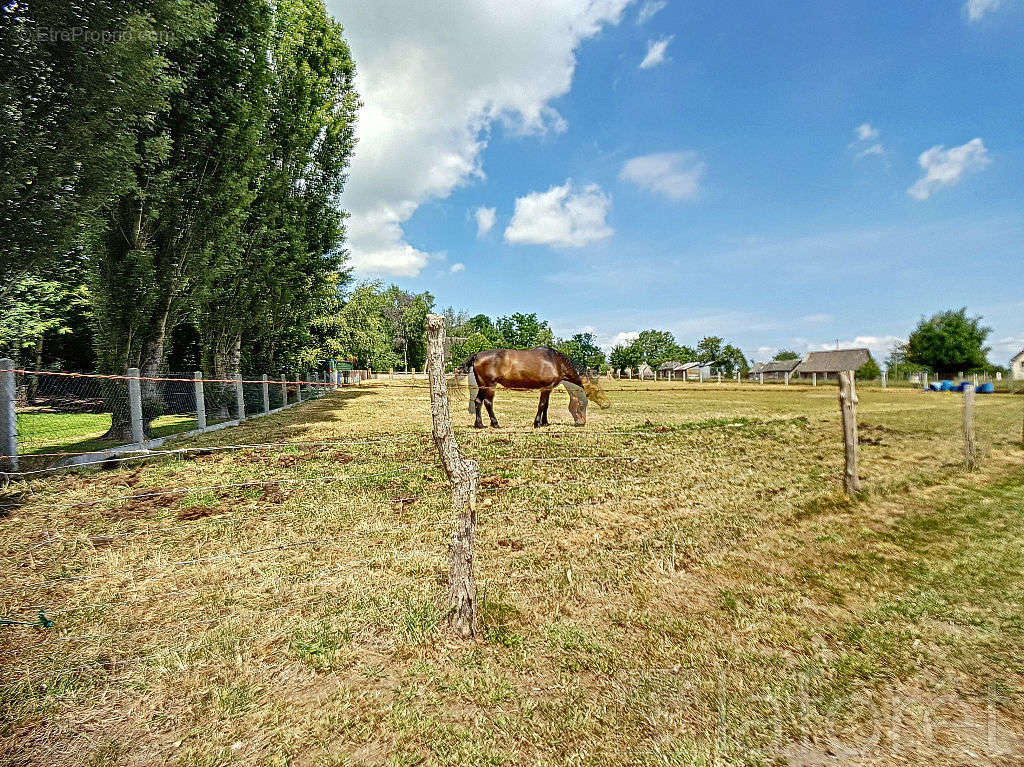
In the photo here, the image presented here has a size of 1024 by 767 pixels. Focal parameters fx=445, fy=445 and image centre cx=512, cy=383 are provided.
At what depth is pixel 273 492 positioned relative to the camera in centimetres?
692

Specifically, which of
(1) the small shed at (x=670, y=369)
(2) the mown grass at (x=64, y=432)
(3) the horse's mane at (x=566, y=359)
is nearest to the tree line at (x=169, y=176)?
(2) the mown grass at (x=64, y=432)

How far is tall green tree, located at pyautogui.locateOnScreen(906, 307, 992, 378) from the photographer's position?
185 feet

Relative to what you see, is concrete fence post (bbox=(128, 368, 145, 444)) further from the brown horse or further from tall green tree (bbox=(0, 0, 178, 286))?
the brown horse

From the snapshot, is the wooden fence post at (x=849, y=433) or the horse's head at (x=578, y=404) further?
the horse's head at (x=578, y=404)

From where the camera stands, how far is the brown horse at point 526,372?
10961mm

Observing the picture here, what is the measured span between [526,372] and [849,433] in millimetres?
6449

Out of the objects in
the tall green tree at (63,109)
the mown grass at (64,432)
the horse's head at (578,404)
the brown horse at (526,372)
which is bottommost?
the mown grass at (64,432)

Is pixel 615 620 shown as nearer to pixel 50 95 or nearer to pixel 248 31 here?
pixel 50 95

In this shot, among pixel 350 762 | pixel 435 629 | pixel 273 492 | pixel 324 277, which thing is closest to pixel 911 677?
pixel 435 629

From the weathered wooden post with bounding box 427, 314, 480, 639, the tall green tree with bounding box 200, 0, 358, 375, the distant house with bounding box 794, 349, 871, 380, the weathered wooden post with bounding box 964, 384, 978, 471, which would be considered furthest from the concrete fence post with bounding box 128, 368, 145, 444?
the distant house with bounding box 794, 349, 871, 380

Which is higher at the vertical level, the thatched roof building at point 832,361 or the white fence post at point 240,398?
the thatched roof building at point 832,361

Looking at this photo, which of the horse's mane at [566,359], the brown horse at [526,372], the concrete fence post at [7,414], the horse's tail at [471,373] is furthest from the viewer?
the horse's tail at [471,373]

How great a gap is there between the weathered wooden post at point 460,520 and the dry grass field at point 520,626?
0.64ft

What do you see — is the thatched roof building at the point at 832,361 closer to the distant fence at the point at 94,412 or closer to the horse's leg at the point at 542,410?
the horse's leg at the point at 542,410
